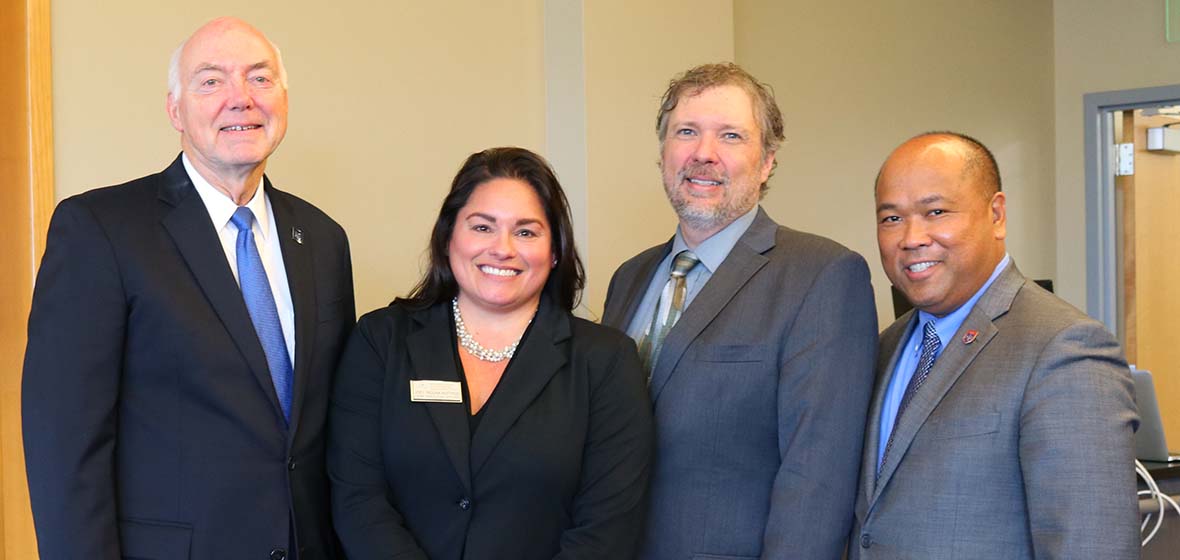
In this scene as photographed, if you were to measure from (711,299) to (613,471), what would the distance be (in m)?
0.45

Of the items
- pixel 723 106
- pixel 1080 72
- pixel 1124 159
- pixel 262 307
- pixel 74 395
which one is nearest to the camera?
pixel 74 395

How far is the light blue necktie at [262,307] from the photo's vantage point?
2367mm

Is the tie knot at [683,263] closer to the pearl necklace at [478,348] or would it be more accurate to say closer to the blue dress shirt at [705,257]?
the blue dress shirt at [705,257]

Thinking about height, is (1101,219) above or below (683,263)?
above

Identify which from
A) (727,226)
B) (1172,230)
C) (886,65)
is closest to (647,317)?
(727,226)

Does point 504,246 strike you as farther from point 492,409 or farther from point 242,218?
point 242,218

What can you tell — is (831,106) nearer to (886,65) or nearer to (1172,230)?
(886,65)

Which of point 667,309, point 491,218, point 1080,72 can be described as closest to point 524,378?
point 491,218

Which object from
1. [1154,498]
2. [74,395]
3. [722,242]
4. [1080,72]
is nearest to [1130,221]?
[1080,72]

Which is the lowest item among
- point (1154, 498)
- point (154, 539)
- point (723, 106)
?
point (1154, 498)

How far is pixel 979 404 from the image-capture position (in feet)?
7.19

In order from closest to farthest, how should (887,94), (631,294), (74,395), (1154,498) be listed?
(74,395)
(631,294)
(1154,498)
(887,94)

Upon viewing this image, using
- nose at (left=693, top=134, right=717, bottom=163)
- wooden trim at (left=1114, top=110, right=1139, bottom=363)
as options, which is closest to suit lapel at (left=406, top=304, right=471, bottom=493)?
nose at (left=693, top=134, right=717, bottom=163)

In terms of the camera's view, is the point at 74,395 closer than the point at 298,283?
Yes
